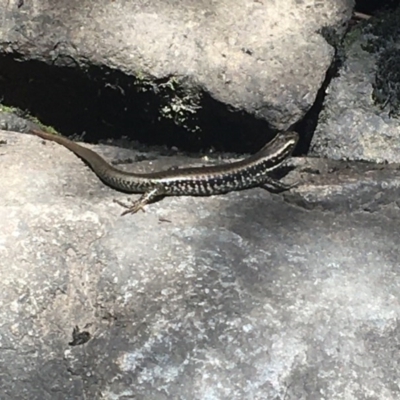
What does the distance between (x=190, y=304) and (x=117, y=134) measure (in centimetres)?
232

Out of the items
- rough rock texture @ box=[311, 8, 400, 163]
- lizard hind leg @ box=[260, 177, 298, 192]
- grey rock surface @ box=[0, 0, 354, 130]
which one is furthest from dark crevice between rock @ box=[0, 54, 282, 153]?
rough rock texture @ box=[311, 8, 400, 163]

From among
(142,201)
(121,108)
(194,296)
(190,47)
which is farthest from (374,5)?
(194,296)

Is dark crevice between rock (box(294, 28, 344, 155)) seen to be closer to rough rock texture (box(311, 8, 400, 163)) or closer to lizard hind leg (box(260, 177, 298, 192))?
rough rock texture (box(311, 8, 400, 163))

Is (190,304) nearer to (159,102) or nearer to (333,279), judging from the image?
(333,279)

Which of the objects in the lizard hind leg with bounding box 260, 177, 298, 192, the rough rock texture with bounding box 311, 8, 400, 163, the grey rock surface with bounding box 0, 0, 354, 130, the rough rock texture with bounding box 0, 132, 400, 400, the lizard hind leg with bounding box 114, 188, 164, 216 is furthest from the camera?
the rough rock texture with bounding box 311, 8, 400, 163

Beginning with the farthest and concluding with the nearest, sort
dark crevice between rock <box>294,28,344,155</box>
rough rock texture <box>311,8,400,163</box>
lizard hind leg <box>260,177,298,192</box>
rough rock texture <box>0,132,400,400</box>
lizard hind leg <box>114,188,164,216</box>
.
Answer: dark crevice between rock <box>294,28,344,155</box> < rough rock texture <box>311,8,400,163</box> < lizard hind leg <box>260,177,298,192</box> < lizard hind leg <box>114,188,164,216</box> < rough rock texture <box>0,132,400,400</box>

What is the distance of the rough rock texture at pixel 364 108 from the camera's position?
6270mm

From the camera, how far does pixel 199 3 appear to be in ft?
19.9

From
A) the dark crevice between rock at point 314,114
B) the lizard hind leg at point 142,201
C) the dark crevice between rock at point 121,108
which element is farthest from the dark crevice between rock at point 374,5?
the lizard hind leg at point 142,201

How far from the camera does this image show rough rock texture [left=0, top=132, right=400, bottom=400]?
4.13m

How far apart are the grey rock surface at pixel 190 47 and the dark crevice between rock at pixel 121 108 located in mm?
52

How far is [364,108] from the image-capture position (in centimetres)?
639

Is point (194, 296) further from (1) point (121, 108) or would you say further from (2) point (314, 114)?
(2) point (314, 114)

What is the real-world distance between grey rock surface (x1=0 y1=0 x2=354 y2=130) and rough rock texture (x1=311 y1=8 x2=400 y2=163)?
1.78ft
